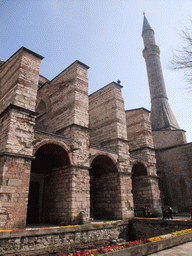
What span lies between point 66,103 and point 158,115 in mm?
19456

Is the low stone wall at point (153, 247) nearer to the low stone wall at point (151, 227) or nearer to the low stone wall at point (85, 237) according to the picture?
the low stone wall at point (85, 237)

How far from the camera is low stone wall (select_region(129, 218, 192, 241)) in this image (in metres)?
9.20

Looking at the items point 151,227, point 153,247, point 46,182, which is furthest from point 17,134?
point 151,227

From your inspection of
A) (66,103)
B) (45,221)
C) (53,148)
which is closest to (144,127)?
(66,103)

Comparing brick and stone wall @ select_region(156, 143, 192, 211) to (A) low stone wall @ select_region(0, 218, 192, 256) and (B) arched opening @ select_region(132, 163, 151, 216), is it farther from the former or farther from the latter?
(A) low stone wall @ select_region(0, 218, 192, 256)

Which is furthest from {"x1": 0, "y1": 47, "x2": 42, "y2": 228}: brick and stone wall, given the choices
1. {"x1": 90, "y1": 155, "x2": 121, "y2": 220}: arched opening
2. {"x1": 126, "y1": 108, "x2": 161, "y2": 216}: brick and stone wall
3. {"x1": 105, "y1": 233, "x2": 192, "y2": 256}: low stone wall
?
{"x1": 126, "y1": 108, "x2": 161, "y2": 216}: brick and stone wall

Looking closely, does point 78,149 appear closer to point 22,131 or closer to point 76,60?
point 22,131

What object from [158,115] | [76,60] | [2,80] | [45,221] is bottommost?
[45,221]

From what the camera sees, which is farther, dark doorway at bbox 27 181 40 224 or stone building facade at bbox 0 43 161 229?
dark doorway at bbox 27 181 40 224

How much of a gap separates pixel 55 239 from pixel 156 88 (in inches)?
1062

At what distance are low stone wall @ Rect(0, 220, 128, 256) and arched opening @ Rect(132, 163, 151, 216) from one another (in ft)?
16.2

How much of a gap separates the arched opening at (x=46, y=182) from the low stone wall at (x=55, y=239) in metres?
2.25

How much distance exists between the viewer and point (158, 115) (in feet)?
89.7

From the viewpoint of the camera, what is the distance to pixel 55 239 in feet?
23.1
